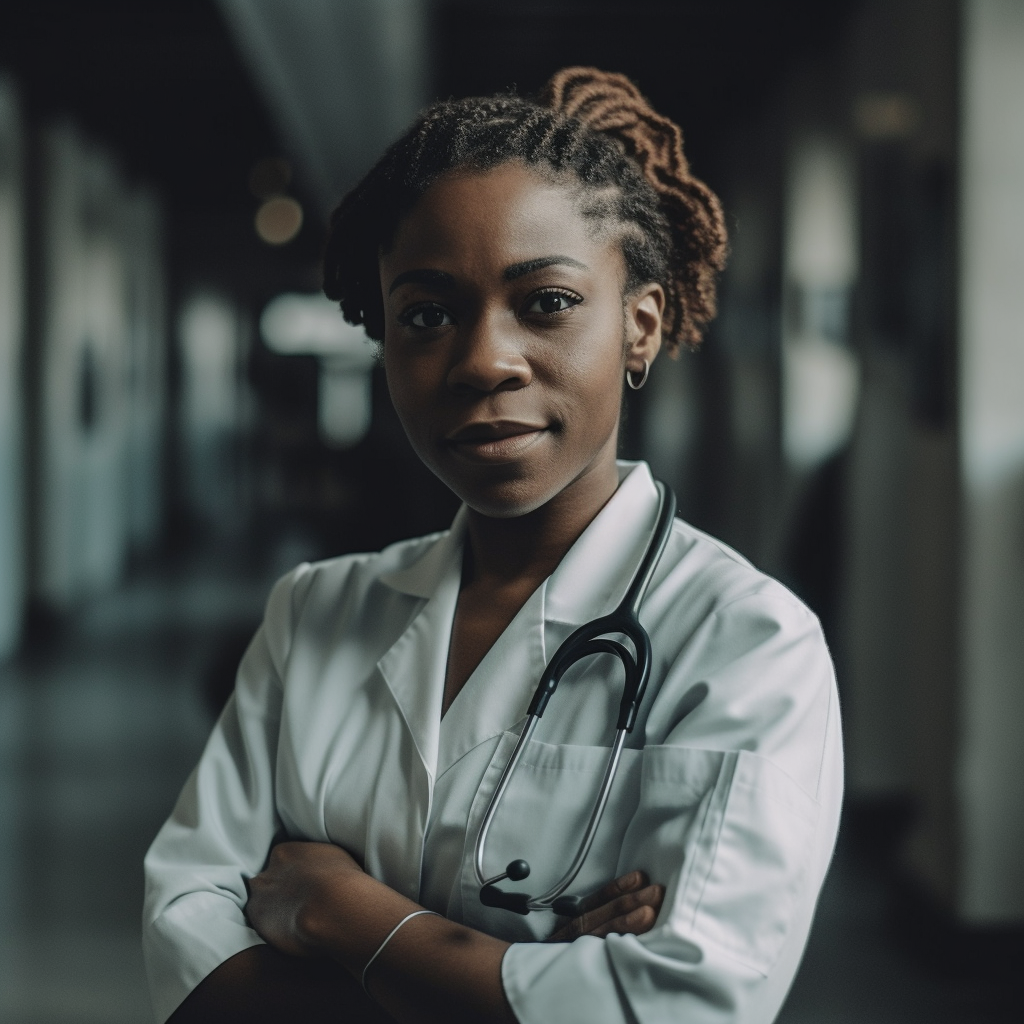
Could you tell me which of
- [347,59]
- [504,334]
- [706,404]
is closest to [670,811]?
[504,334]

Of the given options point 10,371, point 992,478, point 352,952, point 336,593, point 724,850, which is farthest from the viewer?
point 10,371

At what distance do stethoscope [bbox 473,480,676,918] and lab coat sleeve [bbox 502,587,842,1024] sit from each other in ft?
0.10

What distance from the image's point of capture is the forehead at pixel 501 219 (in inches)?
39.2

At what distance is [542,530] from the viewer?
1.14 metres

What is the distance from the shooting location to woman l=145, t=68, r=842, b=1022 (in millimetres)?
913

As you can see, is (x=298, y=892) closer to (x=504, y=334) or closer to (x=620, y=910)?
(x=620, y=910)

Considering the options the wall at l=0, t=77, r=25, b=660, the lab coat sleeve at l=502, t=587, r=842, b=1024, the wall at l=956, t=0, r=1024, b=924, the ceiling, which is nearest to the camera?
the lab coat sleeve at l=502, t=587, r=842, b=1024

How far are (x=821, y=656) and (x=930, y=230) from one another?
9.08 ft

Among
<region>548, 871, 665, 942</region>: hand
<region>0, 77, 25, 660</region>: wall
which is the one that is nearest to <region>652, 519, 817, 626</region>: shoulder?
<region>548, 871, 665, 942</region>: hand

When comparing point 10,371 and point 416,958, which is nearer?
point 416,958

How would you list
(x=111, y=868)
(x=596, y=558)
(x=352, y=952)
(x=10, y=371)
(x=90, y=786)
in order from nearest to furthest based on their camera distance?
(x=352, y=952) < (x=596, y=558) < (x=111, y=868) < (x=90, y=786) < (x=10, y=371)

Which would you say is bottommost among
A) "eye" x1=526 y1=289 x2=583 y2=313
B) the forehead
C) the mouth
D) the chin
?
the chin

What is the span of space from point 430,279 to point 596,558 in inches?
11.2

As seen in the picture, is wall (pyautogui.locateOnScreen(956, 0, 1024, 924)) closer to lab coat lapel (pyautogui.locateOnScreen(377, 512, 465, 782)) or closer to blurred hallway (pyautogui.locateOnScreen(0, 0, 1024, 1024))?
blurred hallway (pyautogui.locateOnScreen(0, 0, 1024, 1024))
